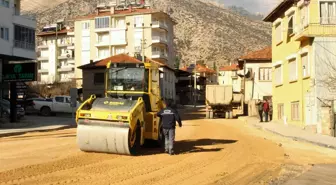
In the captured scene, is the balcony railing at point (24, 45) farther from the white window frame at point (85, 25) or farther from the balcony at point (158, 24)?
the white window frame at point (85, 25)

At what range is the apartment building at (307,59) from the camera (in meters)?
27.2

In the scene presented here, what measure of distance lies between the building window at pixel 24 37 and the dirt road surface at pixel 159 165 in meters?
23.2

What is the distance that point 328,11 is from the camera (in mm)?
27672

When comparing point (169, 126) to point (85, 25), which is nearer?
point (169, 126)

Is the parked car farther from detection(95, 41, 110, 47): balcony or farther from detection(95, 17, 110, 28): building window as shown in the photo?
detection(95, 17, 110, 28): building window

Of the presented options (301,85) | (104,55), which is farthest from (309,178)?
(104,55)

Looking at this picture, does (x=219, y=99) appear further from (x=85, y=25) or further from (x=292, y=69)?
(x=85, y=25)

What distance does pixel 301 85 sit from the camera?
1171 inches

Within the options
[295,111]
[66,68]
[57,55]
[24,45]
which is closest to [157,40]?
[66,68]

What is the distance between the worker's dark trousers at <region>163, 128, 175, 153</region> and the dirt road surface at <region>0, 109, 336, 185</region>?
0.29 metres

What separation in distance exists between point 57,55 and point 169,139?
9363 centimetres

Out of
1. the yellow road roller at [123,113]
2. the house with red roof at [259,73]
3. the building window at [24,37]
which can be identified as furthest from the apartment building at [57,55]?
the yellow road roller at [123,113]

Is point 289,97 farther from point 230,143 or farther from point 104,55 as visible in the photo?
point 104,55

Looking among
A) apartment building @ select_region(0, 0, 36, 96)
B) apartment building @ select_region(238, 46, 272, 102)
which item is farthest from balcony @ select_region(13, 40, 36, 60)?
apartment building @ select_region(238, 46, 272, 102)
